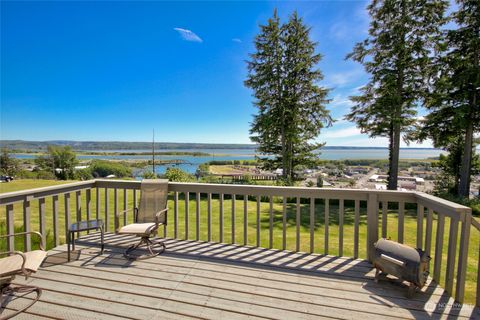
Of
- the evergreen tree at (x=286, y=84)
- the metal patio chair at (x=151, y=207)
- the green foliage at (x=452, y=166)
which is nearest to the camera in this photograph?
the metal patio chair at (x=151, y=207)

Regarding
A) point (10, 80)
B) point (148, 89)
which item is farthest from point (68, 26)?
point (10, 80)

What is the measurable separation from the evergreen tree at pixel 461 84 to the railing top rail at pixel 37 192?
13.2 metres

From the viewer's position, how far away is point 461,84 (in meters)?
9.35

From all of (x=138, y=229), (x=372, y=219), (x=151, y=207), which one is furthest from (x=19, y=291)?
(x=372, y=219)

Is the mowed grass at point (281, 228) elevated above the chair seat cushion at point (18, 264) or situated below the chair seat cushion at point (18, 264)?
below

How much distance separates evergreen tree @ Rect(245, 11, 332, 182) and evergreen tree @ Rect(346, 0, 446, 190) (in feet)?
9.84

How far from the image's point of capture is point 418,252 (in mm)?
2221

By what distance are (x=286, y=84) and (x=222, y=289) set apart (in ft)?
42.8

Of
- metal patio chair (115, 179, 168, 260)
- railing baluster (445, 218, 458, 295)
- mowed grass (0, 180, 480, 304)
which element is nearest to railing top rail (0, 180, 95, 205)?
mowed grass (0, 180, 480, 304)

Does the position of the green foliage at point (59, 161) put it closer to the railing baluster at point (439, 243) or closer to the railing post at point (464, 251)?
the railing baluster at point (439, 243)

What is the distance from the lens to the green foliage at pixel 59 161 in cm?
3238

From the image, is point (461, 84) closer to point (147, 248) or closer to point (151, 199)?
point (151, 199)

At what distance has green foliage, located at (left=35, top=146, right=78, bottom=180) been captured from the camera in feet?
106

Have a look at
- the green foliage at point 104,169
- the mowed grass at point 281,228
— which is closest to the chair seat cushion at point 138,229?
the mowed grass at point 281,228
